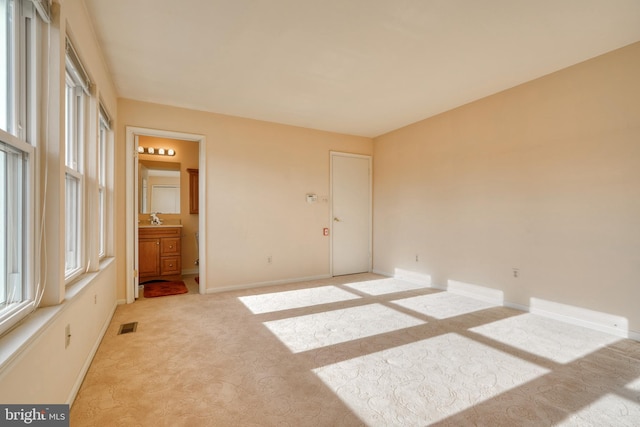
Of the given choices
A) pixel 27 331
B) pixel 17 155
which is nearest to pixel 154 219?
pixel 17 155

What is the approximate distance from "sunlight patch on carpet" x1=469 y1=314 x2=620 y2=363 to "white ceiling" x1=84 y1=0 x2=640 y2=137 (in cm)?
268

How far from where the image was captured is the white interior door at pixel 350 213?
551cm

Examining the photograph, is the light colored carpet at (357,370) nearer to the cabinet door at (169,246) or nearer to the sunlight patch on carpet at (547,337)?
the sunlight patch on carpet at (547,337)

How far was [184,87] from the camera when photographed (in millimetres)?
3561

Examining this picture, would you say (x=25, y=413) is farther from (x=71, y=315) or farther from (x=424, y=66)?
(x=424, y=66)

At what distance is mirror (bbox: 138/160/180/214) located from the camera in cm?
553

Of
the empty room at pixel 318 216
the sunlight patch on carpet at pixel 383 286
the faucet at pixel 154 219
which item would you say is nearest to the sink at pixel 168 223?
the faucet at pixel 154 219

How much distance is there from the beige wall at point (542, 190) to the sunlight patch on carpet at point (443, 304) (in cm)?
33

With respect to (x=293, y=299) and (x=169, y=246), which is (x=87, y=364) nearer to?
(x=293, y=299)

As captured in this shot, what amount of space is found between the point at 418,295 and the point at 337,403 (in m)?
2.69

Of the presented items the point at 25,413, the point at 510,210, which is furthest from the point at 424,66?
the point at 25,413

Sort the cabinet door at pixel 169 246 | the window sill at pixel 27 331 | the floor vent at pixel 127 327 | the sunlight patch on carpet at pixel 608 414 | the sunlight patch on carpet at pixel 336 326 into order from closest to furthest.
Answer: the window sill at pixel 27 331 → the sunlight patch on carpet at pixel 608 414 → the sunlight patch on carpet at pixel 336 326 → the floor vent at pixel 127 327 → the cabinet door at pixel 169 246

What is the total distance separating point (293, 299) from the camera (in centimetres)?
400

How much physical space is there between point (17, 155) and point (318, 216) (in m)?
4.14
